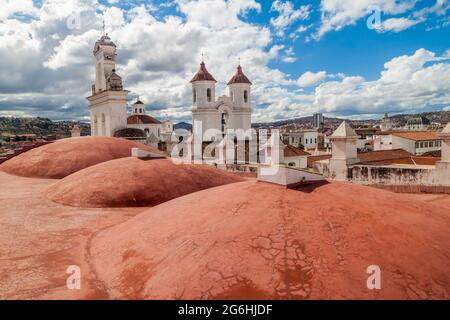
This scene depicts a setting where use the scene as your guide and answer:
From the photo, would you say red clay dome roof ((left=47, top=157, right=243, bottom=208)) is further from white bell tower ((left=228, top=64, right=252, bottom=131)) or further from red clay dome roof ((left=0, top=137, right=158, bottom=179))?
white bell tower ((left=228, top=64, right=252, bottom=131))

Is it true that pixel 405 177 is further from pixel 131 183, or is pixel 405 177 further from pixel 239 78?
pixel 239 78

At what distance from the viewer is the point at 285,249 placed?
4.29 meters

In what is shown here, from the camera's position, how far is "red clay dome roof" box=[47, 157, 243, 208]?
966cm

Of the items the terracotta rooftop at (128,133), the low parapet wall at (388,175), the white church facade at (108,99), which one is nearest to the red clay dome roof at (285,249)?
the low parapet wall at (388,175)

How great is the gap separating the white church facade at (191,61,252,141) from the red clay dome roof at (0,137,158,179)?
78.1ft

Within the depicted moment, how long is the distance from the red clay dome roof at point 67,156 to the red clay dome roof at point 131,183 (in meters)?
3.75

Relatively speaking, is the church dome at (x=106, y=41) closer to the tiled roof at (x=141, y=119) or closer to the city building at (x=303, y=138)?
the tiled roof at (x=141, y=119)

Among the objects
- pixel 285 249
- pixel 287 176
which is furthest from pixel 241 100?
pixel 285 249

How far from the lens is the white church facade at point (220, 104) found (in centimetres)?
4153

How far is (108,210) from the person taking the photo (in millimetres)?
9141

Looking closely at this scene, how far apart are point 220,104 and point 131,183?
109 ft

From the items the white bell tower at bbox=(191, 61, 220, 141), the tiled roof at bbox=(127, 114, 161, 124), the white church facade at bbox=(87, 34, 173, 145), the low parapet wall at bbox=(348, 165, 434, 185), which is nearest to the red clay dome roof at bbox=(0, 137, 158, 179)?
the low parapet wall at bbox=(348, 165, 434, 185)
